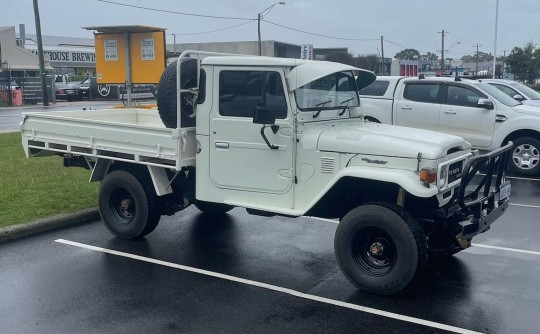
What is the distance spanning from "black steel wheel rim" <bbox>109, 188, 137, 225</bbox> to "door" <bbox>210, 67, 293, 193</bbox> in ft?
4.92

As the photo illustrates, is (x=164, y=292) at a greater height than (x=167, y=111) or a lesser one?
lesser

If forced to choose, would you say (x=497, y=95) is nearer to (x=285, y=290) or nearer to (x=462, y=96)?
(x=462, y=96)

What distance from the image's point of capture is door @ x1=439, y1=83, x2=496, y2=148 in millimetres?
11781

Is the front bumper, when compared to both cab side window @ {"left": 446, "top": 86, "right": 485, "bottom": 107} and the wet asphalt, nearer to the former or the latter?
the wet asphalt

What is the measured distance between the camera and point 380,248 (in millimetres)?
5719

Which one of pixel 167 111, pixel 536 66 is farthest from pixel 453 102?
pixel 536 66

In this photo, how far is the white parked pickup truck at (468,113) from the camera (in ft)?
38.2

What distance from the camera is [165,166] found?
6.82 m

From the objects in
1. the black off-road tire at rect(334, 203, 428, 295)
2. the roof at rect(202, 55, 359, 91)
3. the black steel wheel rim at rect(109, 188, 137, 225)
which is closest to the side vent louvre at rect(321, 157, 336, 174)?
the black off-road tire at rect(334, 203, 428, 295)

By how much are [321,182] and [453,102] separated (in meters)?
7.03

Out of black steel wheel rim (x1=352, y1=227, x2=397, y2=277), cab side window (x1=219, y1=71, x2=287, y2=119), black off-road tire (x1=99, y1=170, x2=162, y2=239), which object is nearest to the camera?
black steel wheel rim (x1=352, y1=227, x2=397, y2=277)

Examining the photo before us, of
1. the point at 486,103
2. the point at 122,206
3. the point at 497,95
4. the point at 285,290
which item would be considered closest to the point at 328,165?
the point at 285,290

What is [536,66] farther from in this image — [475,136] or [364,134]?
[364,134]

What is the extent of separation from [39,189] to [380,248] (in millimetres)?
6233
